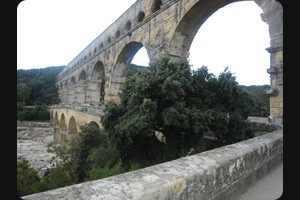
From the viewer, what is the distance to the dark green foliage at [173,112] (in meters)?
5.73

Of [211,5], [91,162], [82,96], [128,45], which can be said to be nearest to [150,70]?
[91,162]

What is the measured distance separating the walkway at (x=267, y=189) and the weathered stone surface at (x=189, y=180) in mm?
73

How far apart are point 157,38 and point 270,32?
513 cm

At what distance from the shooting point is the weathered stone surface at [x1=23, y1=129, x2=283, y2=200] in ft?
5.13

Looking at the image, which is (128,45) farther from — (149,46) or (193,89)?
(193,89)

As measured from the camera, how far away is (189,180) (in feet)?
6.64

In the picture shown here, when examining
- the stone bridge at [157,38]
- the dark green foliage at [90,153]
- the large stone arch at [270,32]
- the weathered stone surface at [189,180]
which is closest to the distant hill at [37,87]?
the stone bridge at [157,38]

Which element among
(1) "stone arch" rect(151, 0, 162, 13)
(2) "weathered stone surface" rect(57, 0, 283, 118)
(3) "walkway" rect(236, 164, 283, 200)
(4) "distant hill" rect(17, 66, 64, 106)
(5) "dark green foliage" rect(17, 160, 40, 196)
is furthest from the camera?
(4) "distant hill" rect(17, 66, 64, 106)

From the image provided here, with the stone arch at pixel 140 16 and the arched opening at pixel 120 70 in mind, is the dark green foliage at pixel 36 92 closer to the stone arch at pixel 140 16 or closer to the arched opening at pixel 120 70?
the arched opening at pixel 120 70

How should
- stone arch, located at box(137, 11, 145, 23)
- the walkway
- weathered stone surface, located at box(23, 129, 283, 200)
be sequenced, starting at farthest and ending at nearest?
1. stone arch, located at box(137, 11, 145, 23)
2. the walkway
3. weathered stone surface, located at box(23, 129, 283, 200)

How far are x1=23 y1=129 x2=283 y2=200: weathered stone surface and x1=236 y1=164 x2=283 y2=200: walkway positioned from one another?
7 centimetres

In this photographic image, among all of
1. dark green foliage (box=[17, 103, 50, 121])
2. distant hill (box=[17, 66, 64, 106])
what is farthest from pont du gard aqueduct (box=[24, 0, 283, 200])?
distant hill (box=[17, 66, 64, 106])

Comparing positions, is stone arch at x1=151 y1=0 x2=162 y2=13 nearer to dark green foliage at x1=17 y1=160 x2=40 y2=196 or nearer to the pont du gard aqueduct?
the pont du gard aqueduct

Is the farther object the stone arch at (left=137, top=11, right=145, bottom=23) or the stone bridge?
the stone arch at (left=137, top=11, right=145, bottom=23)
